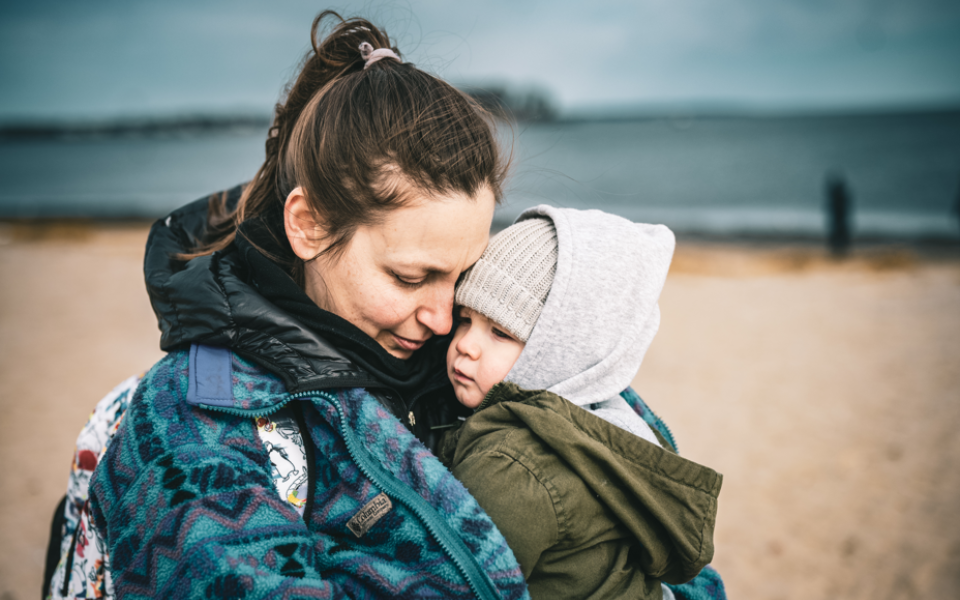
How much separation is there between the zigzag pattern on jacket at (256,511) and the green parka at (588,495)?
148 mm

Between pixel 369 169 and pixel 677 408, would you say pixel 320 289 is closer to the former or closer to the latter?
pixel 369 169

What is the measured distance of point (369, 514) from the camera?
4.23 ft

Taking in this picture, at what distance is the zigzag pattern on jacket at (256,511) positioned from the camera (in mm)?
1129

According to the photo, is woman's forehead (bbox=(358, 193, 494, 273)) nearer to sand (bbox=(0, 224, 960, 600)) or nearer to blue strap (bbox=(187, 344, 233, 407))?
blue strap (bbox=(187, 344, 233, 407))

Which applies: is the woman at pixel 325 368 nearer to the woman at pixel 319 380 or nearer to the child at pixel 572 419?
the woman at pixel 319 380

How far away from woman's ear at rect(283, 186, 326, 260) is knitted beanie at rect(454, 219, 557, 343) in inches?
18.3

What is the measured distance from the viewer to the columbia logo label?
1287 mm

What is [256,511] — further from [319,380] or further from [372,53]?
[372,53]

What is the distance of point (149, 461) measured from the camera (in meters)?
1.24

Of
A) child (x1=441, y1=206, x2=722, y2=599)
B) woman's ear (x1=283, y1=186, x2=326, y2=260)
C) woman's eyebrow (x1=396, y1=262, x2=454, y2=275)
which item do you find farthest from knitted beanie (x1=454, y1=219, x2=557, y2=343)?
woman's ear (x1=283, y1=186, x2=326, y2=260)

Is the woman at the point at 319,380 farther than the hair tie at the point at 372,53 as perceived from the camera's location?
No

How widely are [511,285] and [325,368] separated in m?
0.63

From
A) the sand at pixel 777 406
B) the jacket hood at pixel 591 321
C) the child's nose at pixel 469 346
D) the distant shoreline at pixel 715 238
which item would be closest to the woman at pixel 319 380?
the child's nose at pixel 469 346

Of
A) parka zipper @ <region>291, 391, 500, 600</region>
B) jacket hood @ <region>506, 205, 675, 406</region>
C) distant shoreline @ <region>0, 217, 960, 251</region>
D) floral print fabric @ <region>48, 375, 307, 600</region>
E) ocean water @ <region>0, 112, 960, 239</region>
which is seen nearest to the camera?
parka zipper @ <region>291, 391, 500, 600</region>
